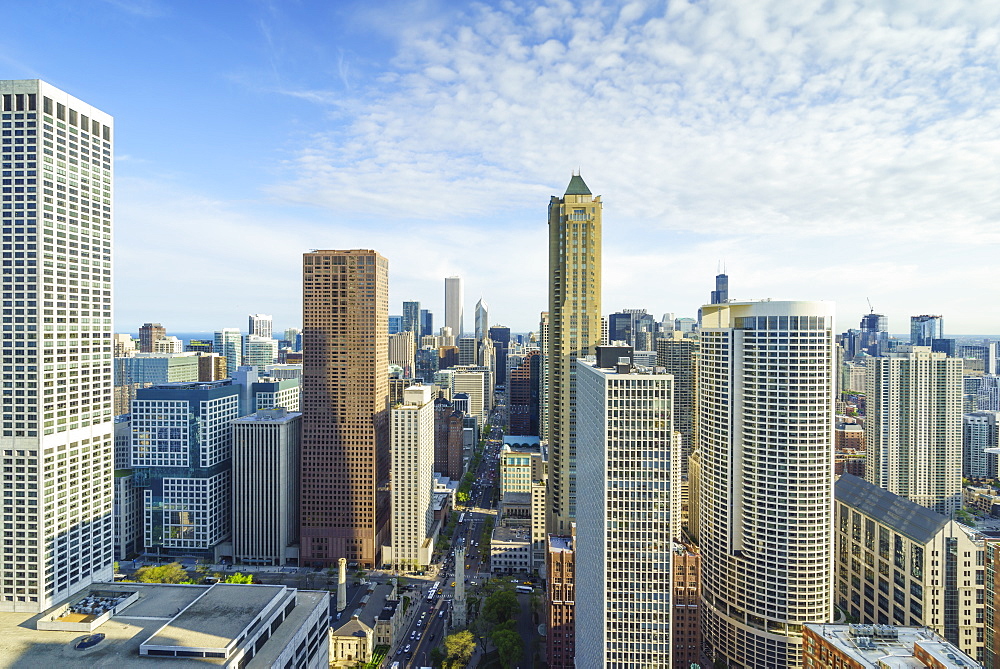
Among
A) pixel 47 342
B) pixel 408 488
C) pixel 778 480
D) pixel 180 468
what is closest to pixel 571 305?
pixel 778 480

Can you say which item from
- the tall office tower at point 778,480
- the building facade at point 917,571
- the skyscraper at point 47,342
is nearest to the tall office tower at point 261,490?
the skyscraper at point 47,342

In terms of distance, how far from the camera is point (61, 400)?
66062 millimetres

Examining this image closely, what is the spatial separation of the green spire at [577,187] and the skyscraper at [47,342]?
71.3 metres

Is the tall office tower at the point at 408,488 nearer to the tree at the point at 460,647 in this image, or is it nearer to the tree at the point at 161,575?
the tree at the point at 161,575

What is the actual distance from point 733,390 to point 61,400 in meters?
84.3

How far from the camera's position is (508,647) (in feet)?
270

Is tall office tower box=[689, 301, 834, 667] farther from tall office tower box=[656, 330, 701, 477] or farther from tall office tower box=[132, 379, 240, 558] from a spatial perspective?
tall office tower box=[132, 379, 240, 558]

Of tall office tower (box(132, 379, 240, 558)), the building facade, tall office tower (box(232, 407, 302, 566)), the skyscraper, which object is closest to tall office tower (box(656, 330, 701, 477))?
the building facade

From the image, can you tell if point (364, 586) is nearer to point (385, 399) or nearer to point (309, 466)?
point (309, 466)

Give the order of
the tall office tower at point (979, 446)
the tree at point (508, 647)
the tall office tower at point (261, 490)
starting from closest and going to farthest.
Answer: the tree at point (508, 647) < the tall office tower at point (261, 490) < the tall office tower at point (979, 446)

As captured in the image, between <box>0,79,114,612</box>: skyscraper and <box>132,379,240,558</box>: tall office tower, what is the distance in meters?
61.1

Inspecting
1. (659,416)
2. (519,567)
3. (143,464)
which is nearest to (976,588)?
(659,416)

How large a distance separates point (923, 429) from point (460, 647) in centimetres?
13156

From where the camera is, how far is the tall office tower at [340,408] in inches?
4887
